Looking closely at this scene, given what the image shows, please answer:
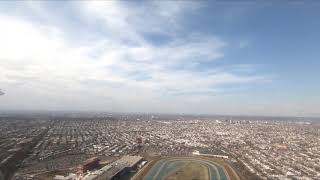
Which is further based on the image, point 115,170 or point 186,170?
point 186,170

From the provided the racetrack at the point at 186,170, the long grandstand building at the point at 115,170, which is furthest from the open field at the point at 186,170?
the long grandstand building at the point at 115,170

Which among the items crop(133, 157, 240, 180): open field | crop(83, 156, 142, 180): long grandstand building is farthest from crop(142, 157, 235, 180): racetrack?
crop(83, 156, 142, 180): long grandstand building

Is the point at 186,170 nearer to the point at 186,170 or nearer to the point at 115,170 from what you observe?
the point at 186,170

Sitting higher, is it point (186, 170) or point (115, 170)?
point (115, 170)

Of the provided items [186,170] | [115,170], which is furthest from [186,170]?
[115,170]

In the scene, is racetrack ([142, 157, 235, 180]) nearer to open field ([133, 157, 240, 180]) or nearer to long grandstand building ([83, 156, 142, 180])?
open field ([133, 157, 240, 180])

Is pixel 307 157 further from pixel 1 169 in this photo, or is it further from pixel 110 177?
pixel 1 169

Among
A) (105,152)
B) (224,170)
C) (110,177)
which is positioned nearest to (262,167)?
(224,170)

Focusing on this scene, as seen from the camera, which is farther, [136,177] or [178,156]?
[178,156]

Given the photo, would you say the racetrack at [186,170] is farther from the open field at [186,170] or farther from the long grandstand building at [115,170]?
the long grandstand building at [115,170]
